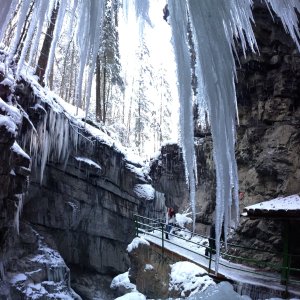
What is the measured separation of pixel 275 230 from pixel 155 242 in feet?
13.8

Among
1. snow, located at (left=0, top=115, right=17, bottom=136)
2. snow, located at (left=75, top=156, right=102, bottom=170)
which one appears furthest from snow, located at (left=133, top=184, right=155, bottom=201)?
snow, located at (left=0, top=115, right=17, bottom=136)

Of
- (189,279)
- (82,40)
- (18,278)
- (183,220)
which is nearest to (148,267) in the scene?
(189,279)

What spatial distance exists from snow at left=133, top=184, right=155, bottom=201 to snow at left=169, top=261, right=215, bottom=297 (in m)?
11.8

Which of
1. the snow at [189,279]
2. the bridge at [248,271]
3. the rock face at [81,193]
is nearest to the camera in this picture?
the snow at [189,279]

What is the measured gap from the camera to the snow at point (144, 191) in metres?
21.3

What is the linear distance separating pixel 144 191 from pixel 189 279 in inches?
512

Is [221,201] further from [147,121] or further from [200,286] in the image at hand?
[147,121]

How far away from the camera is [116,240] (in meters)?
20.0

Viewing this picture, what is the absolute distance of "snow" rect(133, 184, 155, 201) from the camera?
69.8 feet

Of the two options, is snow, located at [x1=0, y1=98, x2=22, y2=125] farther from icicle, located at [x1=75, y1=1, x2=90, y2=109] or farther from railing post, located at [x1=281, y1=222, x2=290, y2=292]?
icicle, located at [x1=75, y1=1, x2=90, y2=109]

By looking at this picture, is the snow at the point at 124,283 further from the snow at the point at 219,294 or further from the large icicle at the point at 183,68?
the large icicle at the point at 183,68

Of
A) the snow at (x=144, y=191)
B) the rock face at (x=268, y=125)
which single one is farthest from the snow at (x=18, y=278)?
the snow at (x=144, y=191)

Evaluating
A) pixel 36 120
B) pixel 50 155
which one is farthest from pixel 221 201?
pixel 50 155

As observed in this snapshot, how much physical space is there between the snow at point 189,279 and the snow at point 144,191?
1179 cm
